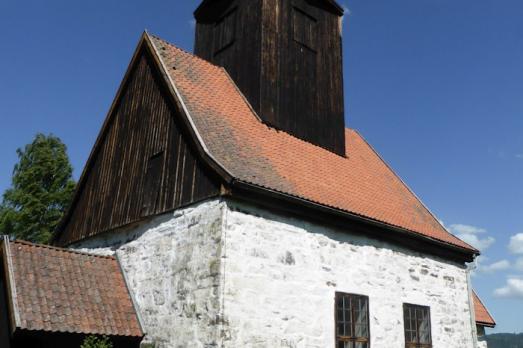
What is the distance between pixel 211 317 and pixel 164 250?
2216mm

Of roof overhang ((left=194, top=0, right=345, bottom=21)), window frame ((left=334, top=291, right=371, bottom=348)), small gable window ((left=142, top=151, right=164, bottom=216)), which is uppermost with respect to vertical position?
roof overhang ((left=194, top=0, right=345, bottom=21))

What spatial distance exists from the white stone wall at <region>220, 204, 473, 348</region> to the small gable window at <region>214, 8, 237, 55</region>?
21.2ft

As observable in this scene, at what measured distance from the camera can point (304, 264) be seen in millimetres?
9977

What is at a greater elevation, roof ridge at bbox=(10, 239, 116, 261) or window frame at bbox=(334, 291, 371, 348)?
roof ridge at bbox=(10, 239, 116, 261)

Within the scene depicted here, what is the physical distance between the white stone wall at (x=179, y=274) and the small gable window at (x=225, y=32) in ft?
19.2

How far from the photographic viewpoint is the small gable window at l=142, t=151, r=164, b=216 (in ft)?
36.1

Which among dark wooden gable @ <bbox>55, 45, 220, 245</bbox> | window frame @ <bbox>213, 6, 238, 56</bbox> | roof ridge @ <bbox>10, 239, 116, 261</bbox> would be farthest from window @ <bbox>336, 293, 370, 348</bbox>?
window frame @ <bbox>213, 6, 238, 56</bbox>

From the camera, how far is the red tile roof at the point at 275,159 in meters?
10.3

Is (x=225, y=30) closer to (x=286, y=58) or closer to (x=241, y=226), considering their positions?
(x=286, y=58)

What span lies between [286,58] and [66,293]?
25.1ft

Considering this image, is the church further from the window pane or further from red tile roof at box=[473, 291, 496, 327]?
red tile roof at box=[473, 291, 496, 327]

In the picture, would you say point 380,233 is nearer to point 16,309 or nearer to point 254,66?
point 254,66

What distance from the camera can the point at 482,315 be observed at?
53.3 feet

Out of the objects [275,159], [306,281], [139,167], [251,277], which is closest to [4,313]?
[139,167]
